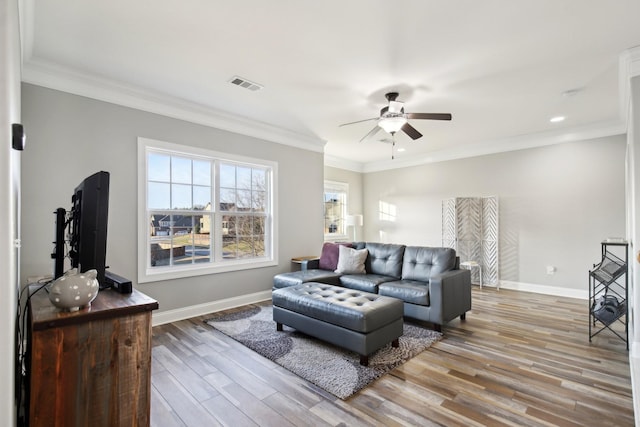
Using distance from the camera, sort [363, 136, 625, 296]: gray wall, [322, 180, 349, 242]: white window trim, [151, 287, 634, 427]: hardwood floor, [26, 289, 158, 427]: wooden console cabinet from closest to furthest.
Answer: [26, 289, 158, 427]: wooden console cabinet < [151, 287, 634, 427]: hardwood floor < [363, 136, 625, 296]: gray wall < [322, 180, 349, 242]: white window trim

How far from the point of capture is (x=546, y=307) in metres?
4.40

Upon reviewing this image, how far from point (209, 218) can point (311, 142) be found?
7.36 ft

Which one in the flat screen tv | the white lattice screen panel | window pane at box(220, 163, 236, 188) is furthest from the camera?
the white lattice screen panel

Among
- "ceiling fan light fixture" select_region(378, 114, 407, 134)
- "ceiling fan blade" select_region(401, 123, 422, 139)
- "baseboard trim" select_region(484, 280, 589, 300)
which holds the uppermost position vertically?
"ceiling fan light fixture" select_region(378, 114, 407, 134)

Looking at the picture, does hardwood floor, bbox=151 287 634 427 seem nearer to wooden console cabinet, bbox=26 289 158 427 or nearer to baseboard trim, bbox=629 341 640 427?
baseboard trim, bbox=629 341 640 427

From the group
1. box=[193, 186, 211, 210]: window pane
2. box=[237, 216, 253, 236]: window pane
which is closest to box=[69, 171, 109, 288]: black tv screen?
box=[193, 186, 211, 210]: window pane

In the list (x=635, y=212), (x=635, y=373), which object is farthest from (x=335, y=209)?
(x=635, y=373)

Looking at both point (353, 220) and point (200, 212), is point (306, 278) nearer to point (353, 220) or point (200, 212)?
point (200, 212)

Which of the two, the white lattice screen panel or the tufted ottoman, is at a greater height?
the white lattice screen panel

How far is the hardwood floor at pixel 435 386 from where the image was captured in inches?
77.7

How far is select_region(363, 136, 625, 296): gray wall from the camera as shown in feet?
15.6

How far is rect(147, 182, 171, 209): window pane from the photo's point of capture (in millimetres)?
3793

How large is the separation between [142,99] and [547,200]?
241 inches

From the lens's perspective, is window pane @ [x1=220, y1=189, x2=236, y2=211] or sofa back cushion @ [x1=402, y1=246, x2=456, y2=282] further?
window pane @ [x1=220, y1=189, x2=236, y2=211]
